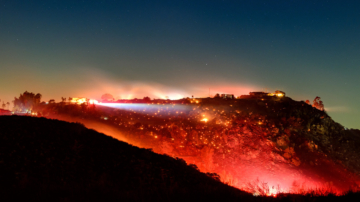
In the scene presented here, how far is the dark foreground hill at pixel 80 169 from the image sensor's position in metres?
6.18

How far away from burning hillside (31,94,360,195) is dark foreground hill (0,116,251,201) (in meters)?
13.2

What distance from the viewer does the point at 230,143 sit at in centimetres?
2897

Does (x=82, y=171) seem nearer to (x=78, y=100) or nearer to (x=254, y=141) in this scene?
(x=254, y=141)

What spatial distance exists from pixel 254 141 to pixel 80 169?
75.7 ft

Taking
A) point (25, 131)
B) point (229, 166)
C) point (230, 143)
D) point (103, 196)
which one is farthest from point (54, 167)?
point (230, 143)

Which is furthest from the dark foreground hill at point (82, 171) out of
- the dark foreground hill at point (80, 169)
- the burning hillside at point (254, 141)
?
the burning hillside at point (254, 141)

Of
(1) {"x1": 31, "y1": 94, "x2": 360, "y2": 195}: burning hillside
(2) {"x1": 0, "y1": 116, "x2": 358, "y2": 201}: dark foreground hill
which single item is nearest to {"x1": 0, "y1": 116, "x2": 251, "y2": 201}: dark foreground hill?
(2) {"x1": 0, "y1": 116, "x2": 358, "y2": 201}: dark foreground hill

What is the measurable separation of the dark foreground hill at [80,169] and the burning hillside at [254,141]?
13.2 meters

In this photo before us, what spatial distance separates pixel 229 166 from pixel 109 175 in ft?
61.5

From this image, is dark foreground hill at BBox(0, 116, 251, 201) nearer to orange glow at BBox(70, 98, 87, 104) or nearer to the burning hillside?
the burning hillside

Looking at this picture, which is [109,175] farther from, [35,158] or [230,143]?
[230,143]

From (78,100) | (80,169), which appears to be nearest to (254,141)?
(80,169)

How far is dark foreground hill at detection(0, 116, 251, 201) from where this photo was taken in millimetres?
6184

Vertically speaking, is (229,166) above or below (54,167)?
below
